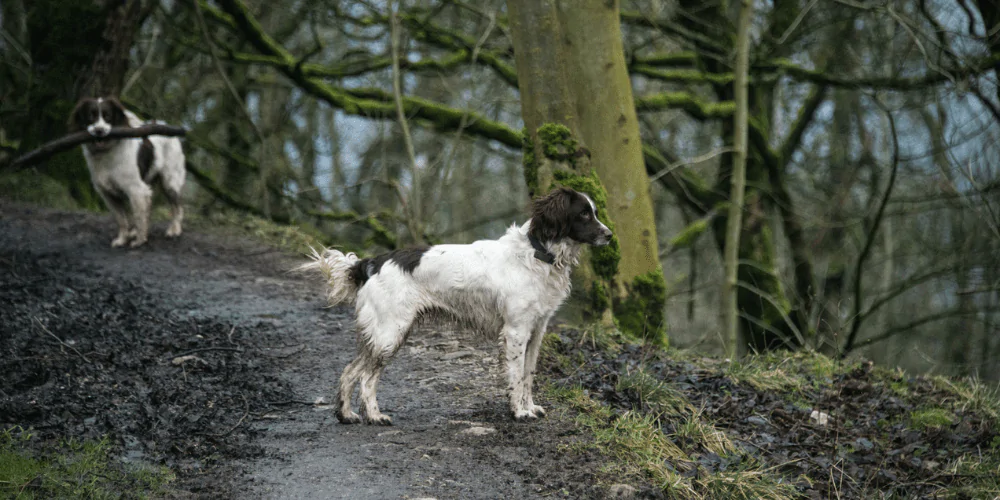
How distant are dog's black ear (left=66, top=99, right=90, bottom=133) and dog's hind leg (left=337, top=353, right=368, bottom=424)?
5346mm

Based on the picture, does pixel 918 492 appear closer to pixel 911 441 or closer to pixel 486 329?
pixel 911 441

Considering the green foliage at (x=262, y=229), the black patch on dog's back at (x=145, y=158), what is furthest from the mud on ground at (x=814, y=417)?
the black patch on dog's back at (x=145, y=158)

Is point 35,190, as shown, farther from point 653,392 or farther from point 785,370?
point 785,370

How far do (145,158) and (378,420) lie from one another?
5899mm

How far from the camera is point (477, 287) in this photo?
16.7 feet

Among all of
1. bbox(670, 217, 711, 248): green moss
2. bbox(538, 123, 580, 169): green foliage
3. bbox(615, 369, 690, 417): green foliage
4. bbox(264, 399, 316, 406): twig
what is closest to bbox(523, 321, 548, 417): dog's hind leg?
bbox(615, 369, 690, 417): green foliage

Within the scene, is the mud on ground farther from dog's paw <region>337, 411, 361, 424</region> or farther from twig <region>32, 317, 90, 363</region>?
twig <region>32, 317, 90, 363</region>

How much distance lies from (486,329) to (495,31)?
308 inches

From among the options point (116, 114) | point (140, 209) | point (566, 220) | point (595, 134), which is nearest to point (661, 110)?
point (595, 134)

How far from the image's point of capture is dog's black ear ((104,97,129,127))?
8.71 m

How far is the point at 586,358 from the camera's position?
6441 millimetres

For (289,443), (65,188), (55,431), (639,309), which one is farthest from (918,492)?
(65,188)

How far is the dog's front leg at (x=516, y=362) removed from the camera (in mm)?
5039

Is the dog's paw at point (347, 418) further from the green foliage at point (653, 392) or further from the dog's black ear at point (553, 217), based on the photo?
the green foliage at point (653, 392)
